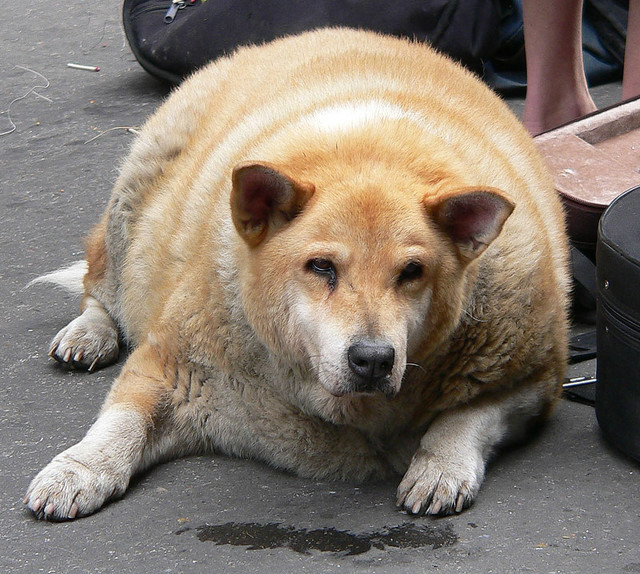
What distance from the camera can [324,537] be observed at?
2.93 m

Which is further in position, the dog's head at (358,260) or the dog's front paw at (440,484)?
the dog's front paw at (440,484)

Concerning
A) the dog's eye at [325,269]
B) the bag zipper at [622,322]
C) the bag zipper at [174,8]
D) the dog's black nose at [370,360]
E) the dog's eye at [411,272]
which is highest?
the dog's eye at [325,269]

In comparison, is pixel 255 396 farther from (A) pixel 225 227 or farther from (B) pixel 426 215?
(B) pixel 426 215

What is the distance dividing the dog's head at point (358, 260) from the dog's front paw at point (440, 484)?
0.34 meters

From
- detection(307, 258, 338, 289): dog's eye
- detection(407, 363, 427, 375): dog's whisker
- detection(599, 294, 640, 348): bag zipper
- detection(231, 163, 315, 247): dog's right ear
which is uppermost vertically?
detection(231, 163, 315, 247): dog's right ear

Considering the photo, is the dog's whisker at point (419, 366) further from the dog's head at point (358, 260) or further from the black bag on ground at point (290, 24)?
the black bag on ground at point (290, 24)

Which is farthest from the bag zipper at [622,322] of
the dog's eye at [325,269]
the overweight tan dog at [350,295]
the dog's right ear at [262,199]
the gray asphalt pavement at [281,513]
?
the dog's right ear at [262,199]

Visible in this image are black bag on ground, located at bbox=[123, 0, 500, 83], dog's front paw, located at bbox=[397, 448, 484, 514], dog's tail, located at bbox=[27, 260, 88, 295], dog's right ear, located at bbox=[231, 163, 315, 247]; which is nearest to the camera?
dog's right ear, located at bbox=[231, 163, 315, 247]

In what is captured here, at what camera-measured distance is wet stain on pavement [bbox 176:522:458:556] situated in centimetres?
287

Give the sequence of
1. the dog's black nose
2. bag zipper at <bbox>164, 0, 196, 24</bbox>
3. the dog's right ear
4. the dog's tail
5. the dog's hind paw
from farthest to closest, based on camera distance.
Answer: bag zipper at <bbox>164, 0, 196, 24</bbox> → the dog's tail → the dog's hind paw → the dog's right ear → the dog's black nose

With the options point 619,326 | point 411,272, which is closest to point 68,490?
point 411,272

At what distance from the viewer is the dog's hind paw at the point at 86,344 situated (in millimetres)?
4109

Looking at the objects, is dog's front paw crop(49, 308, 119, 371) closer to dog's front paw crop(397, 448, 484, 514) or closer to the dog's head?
the dog's head

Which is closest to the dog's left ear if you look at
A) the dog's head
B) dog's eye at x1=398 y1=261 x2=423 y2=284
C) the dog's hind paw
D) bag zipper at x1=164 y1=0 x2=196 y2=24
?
the dog's head
